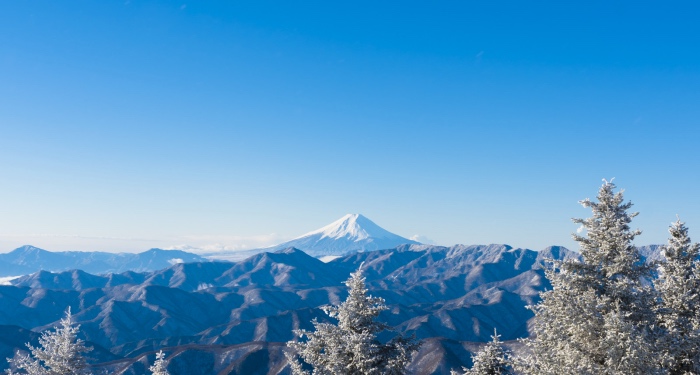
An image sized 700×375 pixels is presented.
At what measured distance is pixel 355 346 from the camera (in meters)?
20.2

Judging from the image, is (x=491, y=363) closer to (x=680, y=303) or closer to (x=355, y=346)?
(x=355, y=346)

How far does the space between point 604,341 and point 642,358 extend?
45.5 inches

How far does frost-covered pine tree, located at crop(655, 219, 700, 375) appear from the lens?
17.2 meters

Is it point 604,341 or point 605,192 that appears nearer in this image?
point 604,341

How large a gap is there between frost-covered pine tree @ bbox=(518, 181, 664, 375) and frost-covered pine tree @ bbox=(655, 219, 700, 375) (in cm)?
116

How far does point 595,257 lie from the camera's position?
59.4ft

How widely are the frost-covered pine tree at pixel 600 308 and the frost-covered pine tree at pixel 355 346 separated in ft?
17.6

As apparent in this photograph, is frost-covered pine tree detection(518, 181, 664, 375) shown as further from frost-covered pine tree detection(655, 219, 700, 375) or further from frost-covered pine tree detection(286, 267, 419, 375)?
frost-covered pine tree detection(286, 267, 419, 375)

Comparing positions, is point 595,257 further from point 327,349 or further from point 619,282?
point 327,349

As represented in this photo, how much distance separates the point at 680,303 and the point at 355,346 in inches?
630

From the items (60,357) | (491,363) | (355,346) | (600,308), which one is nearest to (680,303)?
(600,308)

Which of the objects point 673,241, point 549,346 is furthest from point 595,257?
point 673,241

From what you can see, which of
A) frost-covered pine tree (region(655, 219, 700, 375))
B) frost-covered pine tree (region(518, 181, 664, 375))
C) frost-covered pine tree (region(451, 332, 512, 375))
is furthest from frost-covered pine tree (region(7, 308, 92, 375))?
frost-covered pine tree (region(655, 219, 700, 375))

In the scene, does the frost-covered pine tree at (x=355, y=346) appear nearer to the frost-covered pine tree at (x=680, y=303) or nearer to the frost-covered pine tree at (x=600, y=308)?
the frost-covered pine tree at (x=600, y=308)
